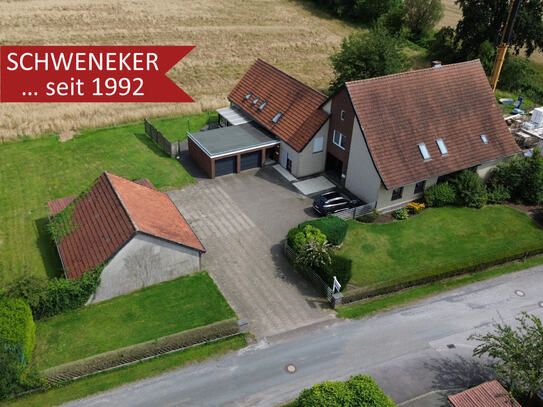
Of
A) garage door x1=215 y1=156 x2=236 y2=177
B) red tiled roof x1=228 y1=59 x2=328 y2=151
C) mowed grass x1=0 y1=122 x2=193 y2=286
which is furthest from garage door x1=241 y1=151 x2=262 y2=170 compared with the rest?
mowed grass x1=0 y1=122 x2=193 y2=286

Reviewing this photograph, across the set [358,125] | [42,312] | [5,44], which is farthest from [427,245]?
[5,44]

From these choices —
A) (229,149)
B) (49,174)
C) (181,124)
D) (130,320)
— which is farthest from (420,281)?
A: (49,174)

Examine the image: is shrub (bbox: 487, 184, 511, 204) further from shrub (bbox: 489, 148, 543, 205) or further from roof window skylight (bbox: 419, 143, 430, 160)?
roof window skylight (bbox: 419, 143, 430, 160)

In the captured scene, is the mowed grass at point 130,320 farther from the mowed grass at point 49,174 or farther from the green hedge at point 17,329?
the mowed grass at point 49,174

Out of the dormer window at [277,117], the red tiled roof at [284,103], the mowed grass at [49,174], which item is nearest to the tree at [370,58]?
the red tiled roof at [284,103]

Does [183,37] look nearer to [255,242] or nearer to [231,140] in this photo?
[231,140]
